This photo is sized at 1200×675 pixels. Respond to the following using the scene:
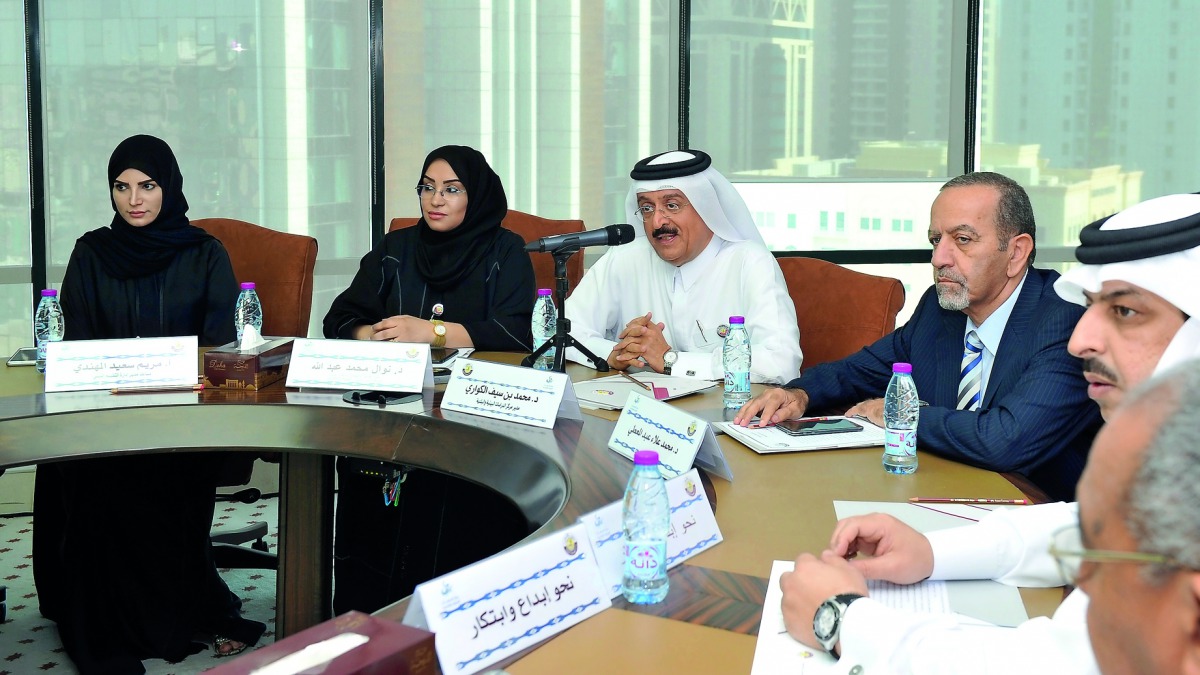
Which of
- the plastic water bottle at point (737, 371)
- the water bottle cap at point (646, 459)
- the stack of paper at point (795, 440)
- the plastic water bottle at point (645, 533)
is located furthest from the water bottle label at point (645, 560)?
the plastic water bottle at point (737, 371)

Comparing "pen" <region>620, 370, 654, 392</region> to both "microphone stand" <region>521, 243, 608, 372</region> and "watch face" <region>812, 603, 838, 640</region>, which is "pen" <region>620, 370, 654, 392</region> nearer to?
"microphone stand" <region>521, 243, 608, 372</region>

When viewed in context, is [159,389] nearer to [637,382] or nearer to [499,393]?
[499,393]

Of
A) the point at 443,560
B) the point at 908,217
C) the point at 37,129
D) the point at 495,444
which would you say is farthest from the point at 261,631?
the point at 908,217

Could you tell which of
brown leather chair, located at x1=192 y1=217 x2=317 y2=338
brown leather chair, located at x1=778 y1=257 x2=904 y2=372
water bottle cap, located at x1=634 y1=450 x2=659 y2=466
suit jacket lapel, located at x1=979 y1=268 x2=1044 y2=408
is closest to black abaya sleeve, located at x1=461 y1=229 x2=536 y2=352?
brown leather chair, located at x1=192 y1=217 x2=317 y2=338

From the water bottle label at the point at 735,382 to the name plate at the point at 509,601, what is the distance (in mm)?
1221

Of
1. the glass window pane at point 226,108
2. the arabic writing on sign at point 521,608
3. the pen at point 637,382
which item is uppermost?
the glass window pane at point 226,108

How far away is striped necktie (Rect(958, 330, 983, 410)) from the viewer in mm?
2443

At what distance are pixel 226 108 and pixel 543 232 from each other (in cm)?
177

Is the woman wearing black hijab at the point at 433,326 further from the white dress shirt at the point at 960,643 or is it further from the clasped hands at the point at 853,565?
the white dress shirt at the point at 960,643

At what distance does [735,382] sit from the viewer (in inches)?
101

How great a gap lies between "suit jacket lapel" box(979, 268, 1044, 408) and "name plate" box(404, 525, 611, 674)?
1.25 m

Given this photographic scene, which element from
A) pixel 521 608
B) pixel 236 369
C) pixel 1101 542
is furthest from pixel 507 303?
pixel 1101 542

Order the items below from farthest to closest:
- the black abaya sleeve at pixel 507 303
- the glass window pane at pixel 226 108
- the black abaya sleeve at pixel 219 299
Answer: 1. the glass window pane at pixel 226 108
2. the black abaya sleeve at pixel 219 299
3. the black abaya sleeve at pixel 507 303

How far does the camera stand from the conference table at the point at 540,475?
132 centimetres
